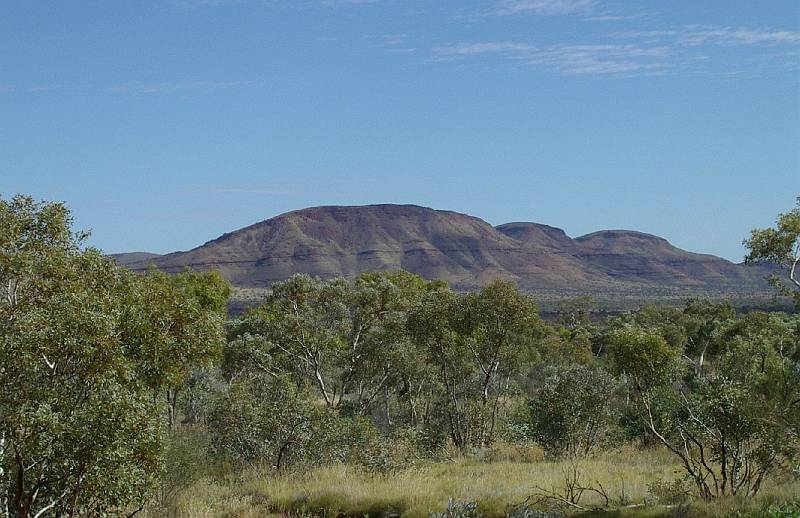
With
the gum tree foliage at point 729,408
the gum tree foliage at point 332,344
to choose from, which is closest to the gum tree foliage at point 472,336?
the gum tree foliage at point 332,344

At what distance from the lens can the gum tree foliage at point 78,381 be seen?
907cm

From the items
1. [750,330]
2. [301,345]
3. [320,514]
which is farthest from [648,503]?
[750,330]

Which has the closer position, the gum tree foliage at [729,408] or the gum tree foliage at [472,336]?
the gum tree foliage at [729,408]

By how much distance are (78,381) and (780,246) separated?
545 inches

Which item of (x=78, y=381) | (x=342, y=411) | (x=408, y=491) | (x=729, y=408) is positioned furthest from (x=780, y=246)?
(x=342, y=411)

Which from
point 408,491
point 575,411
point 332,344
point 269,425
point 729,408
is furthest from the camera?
point 332,344

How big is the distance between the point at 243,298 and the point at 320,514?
13987 centimetres

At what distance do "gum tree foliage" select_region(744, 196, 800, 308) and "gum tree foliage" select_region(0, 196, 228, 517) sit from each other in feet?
38.1

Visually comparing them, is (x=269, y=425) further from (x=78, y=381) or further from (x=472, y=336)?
(x=78, y=381)

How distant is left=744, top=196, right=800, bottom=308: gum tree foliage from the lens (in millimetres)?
15969

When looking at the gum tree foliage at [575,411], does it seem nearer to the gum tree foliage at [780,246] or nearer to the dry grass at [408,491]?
the dry grass at [408,491]

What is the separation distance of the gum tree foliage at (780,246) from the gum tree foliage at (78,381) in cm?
1162

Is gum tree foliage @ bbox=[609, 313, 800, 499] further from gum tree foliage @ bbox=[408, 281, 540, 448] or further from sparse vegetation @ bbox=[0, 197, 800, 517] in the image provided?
gum tree foliage @ bbox=[408, 281, 540, 448]

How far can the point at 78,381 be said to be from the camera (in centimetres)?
995
